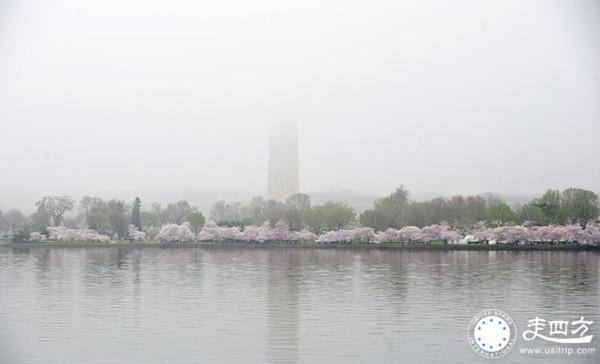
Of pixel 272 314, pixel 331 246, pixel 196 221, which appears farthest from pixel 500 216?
pixel 272 314

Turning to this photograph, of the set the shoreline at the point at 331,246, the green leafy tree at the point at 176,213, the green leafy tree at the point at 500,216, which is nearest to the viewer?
the shoreline at the point at 331,246

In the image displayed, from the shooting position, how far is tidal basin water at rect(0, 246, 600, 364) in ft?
45.1

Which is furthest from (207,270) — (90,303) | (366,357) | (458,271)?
(366,357)

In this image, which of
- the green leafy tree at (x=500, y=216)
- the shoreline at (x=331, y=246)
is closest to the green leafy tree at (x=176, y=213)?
the shoreline at (x=331, y=246)

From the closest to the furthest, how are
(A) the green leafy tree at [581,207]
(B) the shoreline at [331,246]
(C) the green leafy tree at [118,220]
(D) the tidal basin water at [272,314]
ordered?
(D) the tidal basin water at [272,314] → (B) the shoreline at [331,246] → (A) the green leafy tree at [581,207] → (C) the green leafy tree at [118,220]

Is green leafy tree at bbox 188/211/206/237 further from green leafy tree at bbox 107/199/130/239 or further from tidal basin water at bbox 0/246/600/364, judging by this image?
tidal basin water at bbox 0/246/600/364

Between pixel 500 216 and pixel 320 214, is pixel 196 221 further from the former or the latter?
pixel 500 216

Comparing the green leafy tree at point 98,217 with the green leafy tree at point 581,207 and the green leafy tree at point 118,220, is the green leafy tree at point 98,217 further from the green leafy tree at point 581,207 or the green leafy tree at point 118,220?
the green leafy tree at point 581,207

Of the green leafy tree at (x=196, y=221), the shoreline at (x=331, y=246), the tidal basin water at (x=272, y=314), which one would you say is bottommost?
the tidal basin water at (x=272, y=314)

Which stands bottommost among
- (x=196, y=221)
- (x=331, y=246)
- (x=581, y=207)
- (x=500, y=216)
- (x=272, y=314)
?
(x=272, y=314)

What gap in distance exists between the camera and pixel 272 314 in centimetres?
1809

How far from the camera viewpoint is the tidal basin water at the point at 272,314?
45.1 feet

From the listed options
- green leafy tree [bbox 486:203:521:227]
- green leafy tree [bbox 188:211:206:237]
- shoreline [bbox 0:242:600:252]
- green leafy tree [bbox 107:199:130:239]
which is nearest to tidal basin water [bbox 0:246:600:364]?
shoreline [bbox 0:242:600:252]

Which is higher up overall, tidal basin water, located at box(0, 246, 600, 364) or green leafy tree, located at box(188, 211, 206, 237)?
green leafy tree, located at box(188, 211, 206, 237)
